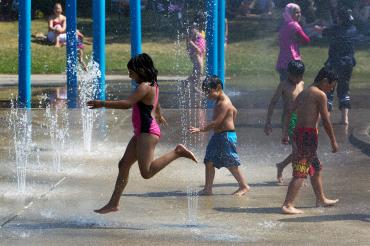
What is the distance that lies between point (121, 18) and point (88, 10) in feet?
5.94

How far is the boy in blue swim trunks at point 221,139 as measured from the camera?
9086 mm

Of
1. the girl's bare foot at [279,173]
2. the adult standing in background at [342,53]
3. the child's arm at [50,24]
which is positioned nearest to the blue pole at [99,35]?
the adult standing in background at [342,53]

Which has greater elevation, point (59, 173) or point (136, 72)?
point (136, 72)

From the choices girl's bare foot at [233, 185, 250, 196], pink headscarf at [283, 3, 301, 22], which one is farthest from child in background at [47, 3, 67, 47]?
girl's bare foot at [233, 185, 250, 196]

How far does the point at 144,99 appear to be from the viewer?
26.4 feet

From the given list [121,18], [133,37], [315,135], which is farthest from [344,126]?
[121,18]

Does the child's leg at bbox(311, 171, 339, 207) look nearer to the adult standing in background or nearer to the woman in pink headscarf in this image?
the woman in pink headscarf

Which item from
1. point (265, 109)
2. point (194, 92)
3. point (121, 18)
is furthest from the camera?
point (121, 18)

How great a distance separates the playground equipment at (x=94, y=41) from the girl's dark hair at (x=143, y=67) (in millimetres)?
7432

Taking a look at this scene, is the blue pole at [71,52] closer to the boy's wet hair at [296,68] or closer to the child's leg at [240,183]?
the boy's wet hair at [296,68]

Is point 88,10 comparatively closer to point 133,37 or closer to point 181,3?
point 181,3

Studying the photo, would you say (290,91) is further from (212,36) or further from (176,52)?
(176,52)

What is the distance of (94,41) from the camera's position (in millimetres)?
15820

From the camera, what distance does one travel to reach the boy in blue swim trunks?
358 inches
